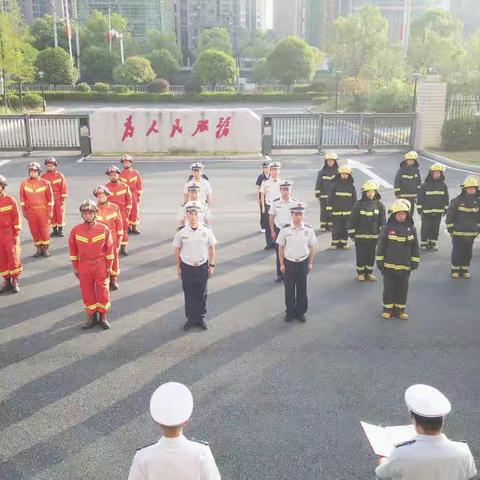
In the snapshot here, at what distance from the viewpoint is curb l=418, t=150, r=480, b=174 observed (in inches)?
818

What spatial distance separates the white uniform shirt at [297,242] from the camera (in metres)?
8.15

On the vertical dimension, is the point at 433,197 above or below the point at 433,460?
below

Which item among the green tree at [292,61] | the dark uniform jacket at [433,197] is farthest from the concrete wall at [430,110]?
the green tree at [292,61]

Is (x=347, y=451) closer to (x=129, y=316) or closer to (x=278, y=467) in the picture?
(x=278, y=467)

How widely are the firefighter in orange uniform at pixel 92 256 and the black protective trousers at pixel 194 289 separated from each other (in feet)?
3.55

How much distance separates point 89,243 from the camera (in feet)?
25.1

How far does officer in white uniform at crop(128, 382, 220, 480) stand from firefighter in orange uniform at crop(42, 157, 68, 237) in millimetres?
9794

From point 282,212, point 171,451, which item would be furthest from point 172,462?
point 282,212

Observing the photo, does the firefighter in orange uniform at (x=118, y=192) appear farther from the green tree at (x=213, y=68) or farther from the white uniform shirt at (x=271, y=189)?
the green tree at (x=213, y=68)

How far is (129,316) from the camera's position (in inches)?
336

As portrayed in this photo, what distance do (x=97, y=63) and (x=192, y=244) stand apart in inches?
2783

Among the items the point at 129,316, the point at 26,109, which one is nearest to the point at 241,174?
the point at 129,316

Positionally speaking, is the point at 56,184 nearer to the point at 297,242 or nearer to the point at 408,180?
the point at 297,242

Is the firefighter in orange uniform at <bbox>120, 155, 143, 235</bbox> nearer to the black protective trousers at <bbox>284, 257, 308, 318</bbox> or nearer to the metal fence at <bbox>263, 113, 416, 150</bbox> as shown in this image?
the black protective trousers at <bbox>284, 257, 308, 318</bbox>
